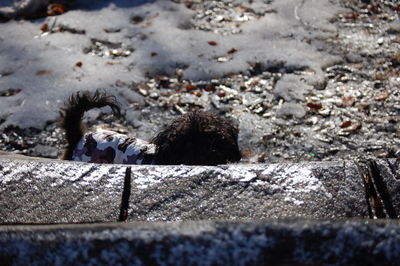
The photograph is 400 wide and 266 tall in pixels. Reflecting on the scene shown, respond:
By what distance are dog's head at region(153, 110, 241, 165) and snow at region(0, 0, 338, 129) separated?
1.67 m

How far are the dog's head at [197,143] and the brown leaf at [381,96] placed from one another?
1868 millimetres

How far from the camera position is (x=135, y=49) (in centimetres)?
578

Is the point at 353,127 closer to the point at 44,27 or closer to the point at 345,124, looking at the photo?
the point at 345,124

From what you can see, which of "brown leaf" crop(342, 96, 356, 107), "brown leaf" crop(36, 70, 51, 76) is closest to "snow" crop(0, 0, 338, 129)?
"brown leaf" crop(36, 70, 51, 76)

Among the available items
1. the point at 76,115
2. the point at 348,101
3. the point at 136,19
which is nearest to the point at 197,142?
the point at 76,115

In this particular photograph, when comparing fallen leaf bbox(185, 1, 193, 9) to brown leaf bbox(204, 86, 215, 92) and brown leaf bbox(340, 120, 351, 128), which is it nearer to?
brown leaf bbox(204, 86, 215, 92)

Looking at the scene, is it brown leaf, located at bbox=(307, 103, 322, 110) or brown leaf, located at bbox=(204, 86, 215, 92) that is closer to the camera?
brown leaf, located at bbox=(307, 103, 322, 110)

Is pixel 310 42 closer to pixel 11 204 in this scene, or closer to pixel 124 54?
pixel 124 54

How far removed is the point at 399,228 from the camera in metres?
1.50

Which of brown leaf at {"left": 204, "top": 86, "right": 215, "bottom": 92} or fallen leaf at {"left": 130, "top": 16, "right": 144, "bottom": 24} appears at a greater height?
fallen leaf at {"left": 130, "top": 16, "right": 144, "bottom": 24}

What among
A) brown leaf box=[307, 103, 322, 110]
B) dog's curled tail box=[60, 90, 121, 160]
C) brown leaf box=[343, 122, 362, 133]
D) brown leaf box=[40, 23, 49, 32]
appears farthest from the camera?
brown leaf box=[40, 23, 49, 32]

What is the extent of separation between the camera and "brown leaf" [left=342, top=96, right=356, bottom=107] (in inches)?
195

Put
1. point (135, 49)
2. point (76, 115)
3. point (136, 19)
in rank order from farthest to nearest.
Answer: point (136, 19) < point (135, 49) < point (76, 115)

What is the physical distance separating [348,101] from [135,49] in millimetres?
2252
